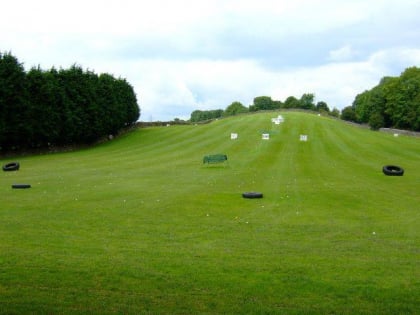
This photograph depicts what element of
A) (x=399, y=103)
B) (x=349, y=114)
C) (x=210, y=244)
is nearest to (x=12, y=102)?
(x=210, y=244)

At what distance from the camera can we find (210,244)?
11.7 m

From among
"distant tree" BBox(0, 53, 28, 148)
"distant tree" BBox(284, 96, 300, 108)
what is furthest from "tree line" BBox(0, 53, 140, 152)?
"distant tree" BBox(284, 96, 300, 108)

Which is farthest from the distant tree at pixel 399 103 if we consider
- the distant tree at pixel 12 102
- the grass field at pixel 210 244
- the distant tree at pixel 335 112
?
the grass field at pixel 210 244

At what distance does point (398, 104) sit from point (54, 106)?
73988 mm

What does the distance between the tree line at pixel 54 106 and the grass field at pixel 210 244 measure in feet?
64.2

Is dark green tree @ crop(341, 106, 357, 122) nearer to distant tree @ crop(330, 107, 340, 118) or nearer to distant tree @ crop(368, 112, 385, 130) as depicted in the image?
distant tree @ crop(330, 107, 340, 118)

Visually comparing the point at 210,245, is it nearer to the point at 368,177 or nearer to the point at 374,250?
the point at 374,250

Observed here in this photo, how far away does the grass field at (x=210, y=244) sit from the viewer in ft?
25.6

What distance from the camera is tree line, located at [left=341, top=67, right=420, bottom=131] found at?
9181cm

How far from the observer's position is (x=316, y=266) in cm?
973

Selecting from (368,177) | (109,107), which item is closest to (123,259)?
(368,177)

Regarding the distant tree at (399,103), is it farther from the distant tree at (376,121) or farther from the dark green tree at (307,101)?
the dark green tree at (307,101)

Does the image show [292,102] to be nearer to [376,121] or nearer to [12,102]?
[376,121]

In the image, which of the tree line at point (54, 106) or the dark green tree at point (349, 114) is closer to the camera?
the tree line at point (54, 106)
